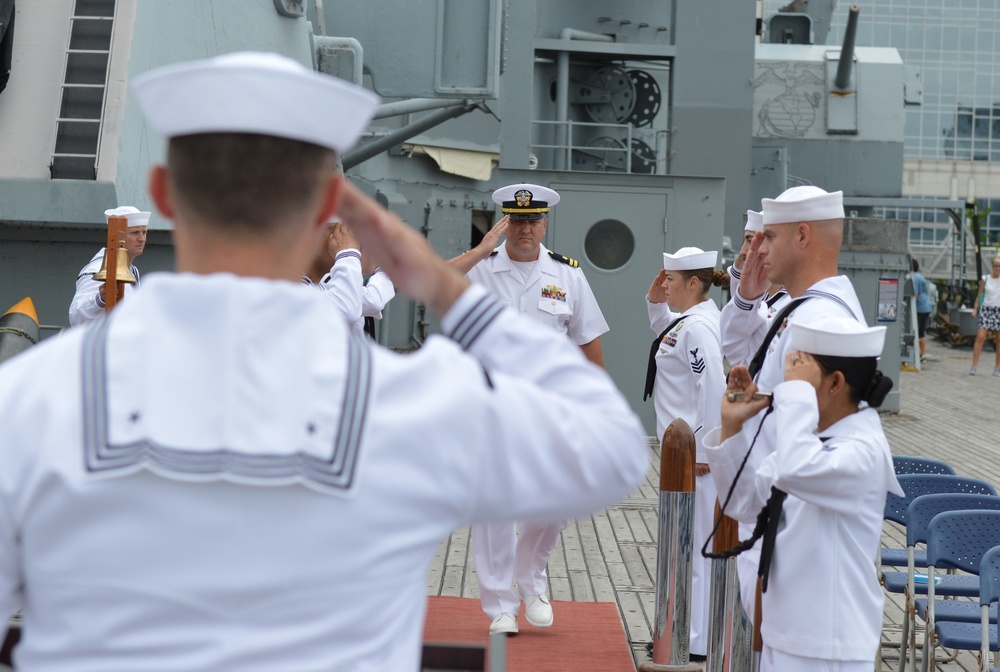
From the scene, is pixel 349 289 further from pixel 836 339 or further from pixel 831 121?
pixel 831 121

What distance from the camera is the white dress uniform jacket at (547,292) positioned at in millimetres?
6016

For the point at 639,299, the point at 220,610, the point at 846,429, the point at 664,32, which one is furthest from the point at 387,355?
the point at 664,32

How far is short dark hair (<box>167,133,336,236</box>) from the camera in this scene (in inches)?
52.3

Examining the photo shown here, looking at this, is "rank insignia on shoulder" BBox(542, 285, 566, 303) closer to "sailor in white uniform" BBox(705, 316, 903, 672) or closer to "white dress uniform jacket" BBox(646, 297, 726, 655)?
"white dress uniform jacket" BBox(646, 297, 726, 655)

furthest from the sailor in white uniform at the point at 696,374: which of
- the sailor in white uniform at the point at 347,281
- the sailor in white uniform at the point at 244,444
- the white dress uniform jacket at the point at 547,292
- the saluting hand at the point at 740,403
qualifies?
the sailor in white uniform at the point at 244,444

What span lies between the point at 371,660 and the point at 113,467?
368 mm

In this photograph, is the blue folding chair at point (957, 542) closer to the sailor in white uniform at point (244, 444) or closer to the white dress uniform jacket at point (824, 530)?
the white dress uniform jacket at point (824, 530)

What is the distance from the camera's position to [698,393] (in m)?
5.84

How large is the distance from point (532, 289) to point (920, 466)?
7.44ft

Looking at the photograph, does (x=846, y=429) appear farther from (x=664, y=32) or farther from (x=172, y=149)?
(x=664, y=32)

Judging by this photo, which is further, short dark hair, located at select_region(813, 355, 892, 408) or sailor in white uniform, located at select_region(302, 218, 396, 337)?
sailor in white uniform, located at select_region(302, 218, 396, 337)

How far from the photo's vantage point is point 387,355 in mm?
1426

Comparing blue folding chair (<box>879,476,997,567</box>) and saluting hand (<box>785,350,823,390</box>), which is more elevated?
saluting hand (<box>785,350,823,390</box>)

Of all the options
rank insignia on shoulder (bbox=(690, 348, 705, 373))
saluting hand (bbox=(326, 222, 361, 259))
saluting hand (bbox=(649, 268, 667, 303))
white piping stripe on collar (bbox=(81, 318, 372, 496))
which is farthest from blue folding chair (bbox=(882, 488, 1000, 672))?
white piping stripe on collar (bbox=(81, 318, 372, 496))
